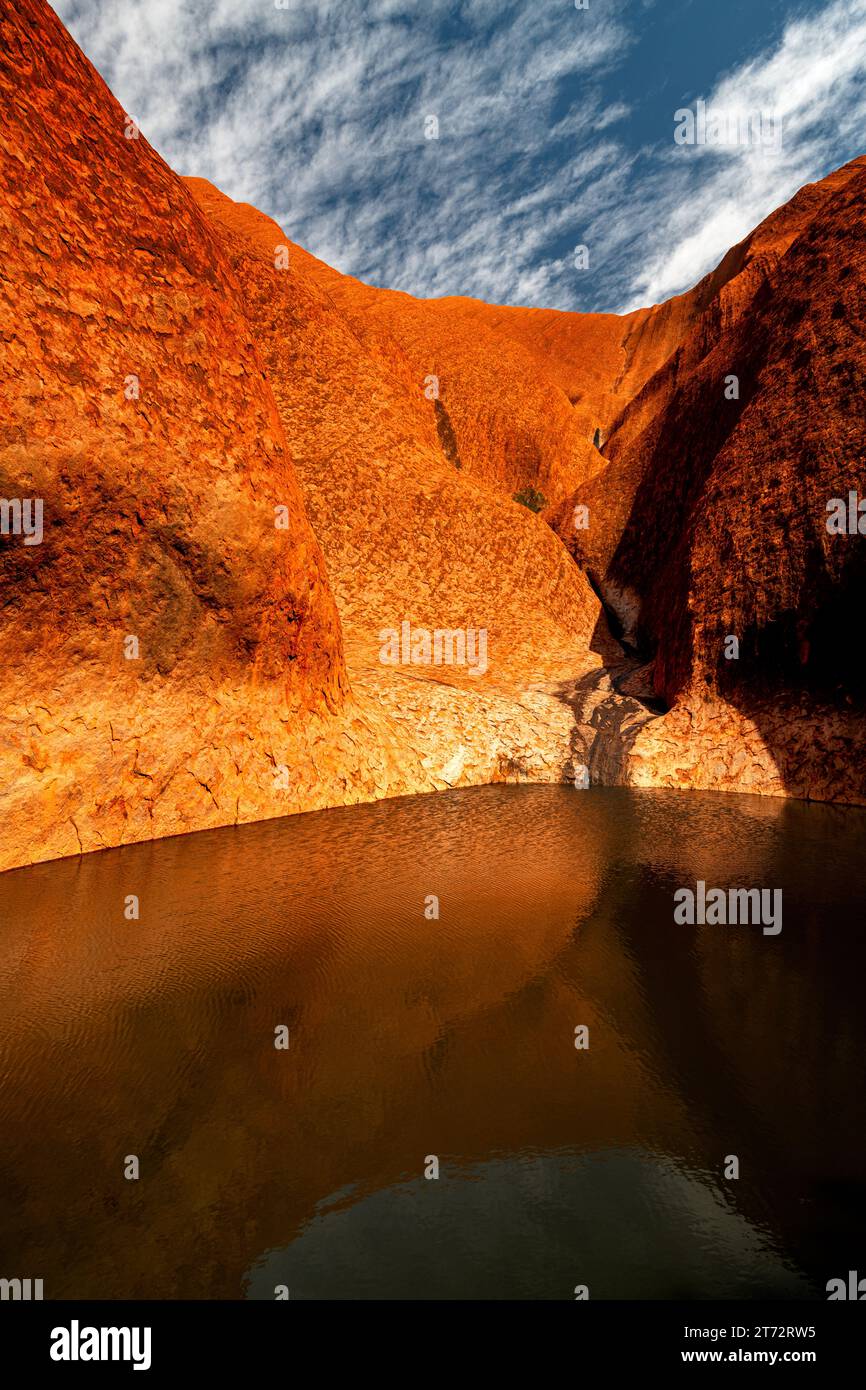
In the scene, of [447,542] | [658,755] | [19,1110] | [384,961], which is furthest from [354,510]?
[19,1110]

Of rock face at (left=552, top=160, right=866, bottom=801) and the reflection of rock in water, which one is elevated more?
rock face at (left=552, top=160, right=866, bottom=801)

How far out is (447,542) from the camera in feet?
74.3

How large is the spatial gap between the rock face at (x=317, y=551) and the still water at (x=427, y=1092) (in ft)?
12.5

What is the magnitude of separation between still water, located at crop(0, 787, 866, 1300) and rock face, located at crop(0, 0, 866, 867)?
380cm

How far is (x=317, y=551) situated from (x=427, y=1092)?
11.5m

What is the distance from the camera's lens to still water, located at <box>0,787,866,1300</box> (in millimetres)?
2564
